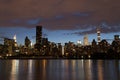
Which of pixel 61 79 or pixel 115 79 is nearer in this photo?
pixel 115 79

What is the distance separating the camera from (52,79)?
48406mm

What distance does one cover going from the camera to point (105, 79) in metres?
46.2

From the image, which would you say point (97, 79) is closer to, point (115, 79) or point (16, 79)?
point (115, 79)

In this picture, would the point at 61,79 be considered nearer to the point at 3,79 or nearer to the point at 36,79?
the point at 36,79

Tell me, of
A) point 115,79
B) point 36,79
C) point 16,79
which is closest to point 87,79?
point 115,79

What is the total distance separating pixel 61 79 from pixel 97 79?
613 centimetres

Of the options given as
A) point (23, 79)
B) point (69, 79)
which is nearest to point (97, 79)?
point (69, 79)

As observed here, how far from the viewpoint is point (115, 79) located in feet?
150

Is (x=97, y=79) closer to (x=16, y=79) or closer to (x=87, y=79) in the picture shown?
(x=87, y=79)

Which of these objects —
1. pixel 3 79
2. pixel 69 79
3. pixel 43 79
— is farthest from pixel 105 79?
pixel 3 79

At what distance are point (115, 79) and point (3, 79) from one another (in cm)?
1790

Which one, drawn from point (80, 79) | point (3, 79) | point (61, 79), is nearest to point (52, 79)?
point (61, 79)

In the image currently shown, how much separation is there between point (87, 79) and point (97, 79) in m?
1.63

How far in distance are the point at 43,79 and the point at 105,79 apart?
997 cm
